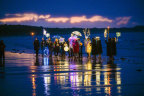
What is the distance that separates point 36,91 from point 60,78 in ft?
11.3

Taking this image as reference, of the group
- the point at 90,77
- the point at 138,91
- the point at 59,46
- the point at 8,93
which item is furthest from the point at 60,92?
the point at 59,46

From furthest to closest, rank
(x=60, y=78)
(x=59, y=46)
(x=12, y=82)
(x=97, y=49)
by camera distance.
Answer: (x=59, y=46) → (x=97, y=49) → (x=60, y=78) → (x=12, y=82)

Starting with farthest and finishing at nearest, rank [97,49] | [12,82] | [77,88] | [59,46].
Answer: [59,46] → [97,49] → [12,82] → [77,88]

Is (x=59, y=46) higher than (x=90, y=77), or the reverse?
(x=59, y=46)

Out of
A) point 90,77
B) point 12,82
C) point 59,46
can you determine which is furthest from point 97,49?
point 12,82

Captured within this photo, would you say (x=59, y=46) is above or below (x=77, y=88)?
above

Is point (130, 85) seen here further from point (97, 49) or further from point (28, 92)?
point (97, 49)

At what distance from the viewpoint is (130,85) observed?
41.0 ft

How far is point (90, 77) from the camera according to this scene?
14898mm

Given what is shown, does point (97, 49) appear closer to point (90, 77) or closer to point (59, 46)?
point (59, 46)

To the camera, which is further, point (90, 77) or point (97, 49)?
point (97, 49)

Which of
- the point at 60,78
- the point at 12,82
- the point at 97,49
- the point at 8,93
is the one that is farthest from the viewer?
the point at 97,49

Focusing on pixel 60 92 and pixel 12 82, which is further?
pixel 12 82

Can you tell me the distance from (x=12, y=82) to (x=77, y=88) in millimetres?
3333
